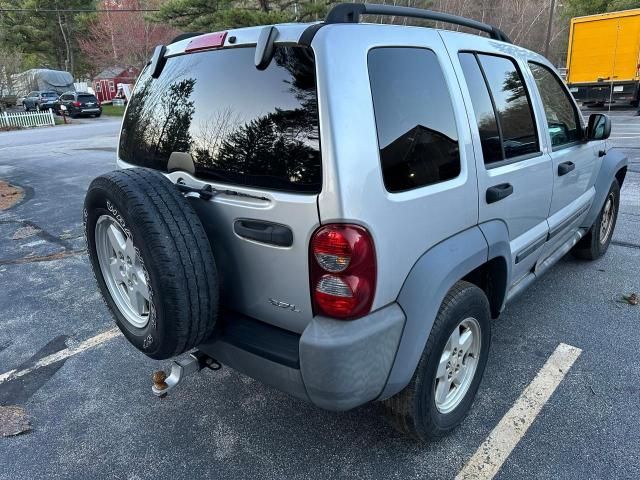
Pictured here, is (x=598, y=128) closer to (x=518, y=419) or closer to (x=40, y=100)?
(x=518, y=419)

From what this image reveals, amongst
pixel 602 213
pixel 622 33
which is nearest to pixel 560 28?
pixel 622 33

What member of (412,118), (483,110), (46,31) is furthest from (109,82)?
(412,118)

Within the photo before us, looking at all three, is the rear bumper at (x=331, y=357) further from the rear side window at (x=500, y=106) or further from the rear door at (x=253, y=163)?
the rear side window at (x=500, y=106)

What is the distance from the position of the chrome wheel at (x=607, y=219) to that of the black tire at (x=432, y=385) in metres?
2.84

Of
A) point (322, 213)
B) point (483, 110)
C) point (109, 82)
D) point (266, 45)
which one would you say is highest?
point (109, 82)

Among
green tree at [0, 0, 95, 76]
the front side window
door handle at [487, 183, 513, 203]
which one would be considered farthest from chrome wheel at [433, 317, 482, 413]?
green tree at [0, 0, 95, 76]

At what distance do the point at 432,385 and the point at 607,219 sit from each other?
11.3 feet

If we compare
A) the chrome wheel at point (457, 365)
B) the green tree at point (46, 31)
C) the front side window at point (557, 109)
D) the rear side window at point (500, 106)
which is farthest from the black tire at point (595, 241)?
the green tree at point (46, 31)

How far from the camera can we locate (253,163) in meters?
2.02

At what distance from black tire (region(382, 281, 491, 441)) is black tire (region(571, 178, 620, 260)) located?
2554 mm

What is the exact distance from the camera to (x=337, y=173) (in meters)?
1.74

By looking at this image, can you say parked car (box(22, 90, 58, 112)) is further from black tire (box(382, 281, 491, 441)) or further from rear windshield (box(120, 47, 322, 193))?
black tire (box(382, 281, 491, 441))

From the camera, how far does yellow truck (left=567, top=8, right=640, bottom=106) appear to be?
17.8 m

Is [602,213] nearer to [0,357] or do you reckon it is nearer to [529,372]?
[529,372]
